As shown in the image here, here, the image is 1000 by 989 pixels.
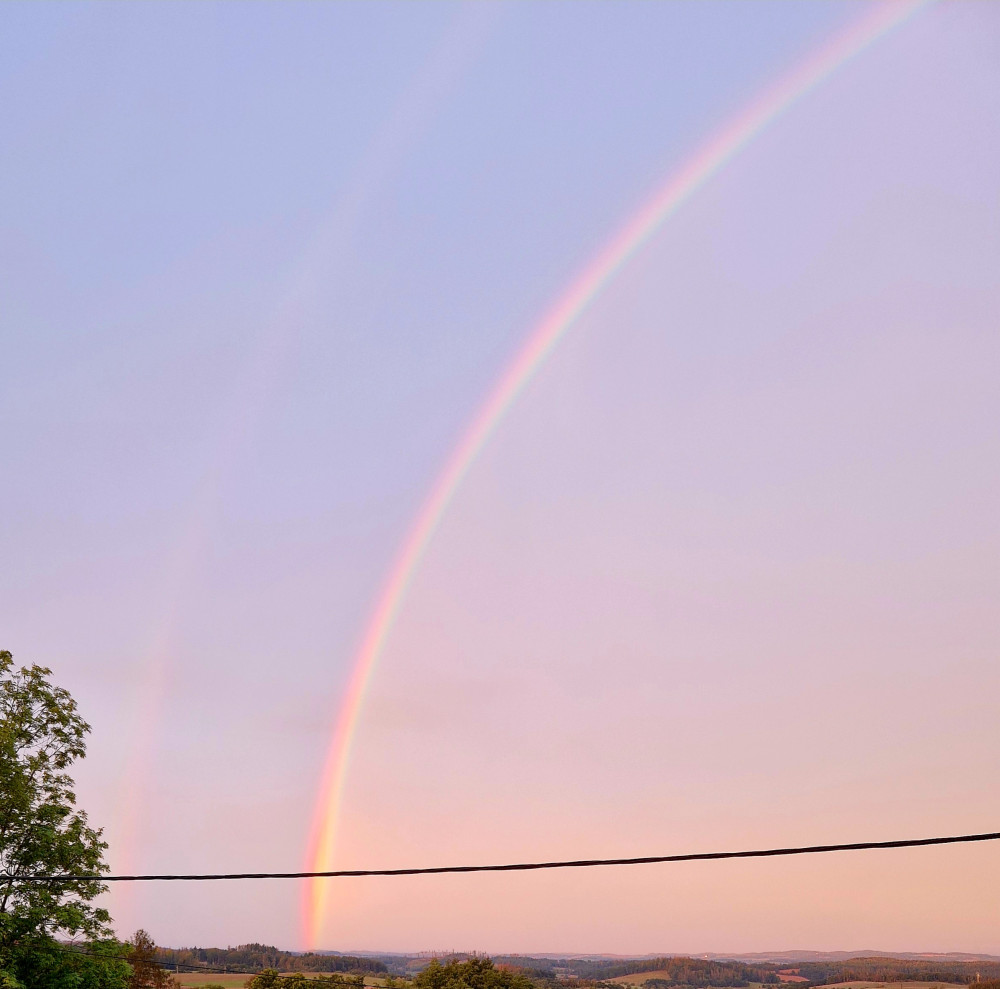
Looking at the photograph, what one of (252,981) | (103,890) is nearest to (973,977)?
(252,981)

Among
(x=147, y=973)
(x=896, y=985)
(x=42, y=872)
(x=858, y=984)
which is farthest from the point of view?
(x=858, y=984)

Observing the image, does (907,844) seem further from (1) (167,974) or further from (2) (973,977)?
(2) (973,977)

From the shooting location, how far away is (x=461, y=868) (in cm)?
1181

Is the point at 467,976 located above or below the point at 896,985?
above

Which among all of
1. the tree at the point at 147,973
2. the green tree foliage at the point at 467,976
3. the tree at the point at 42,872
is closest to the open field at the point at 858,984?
the green tree foliage at the point at 467,976

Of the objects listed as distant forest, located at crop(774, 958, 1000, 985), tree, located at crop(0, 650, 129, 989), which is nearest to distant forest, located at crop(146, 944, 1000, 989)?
distant forest, located at crop(774, 958, 1000, 985)

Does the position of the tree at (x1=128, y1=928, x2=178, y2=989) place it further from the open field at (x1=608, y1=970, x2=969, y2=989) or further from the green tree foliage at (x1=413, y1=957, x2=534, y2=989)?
the open field at (x1=608, y1=970, x2=969, y2=989)

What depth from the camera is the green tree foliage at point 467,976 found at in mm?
73500

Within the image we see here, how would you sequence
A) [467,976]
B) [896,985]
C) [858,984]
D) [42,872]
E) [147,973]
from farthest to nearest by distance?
1. [858,984]
2. [896,985]
3. [147,973]
4. [467,976]
5. [42,872]

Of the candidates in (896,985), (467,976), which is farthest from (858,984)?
(467,976)

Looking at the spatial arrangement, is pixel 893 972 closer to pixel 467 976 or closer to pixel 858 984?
pixel 858 984

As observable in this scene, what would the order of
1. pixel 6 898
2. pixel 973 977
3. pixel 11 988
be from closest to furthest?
pixel 11 988, pixel 6 898, pixel 973 977

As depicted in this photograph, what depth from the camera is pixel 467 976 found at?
74.6m

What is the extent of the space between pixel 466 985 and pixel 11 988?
49359 mm
